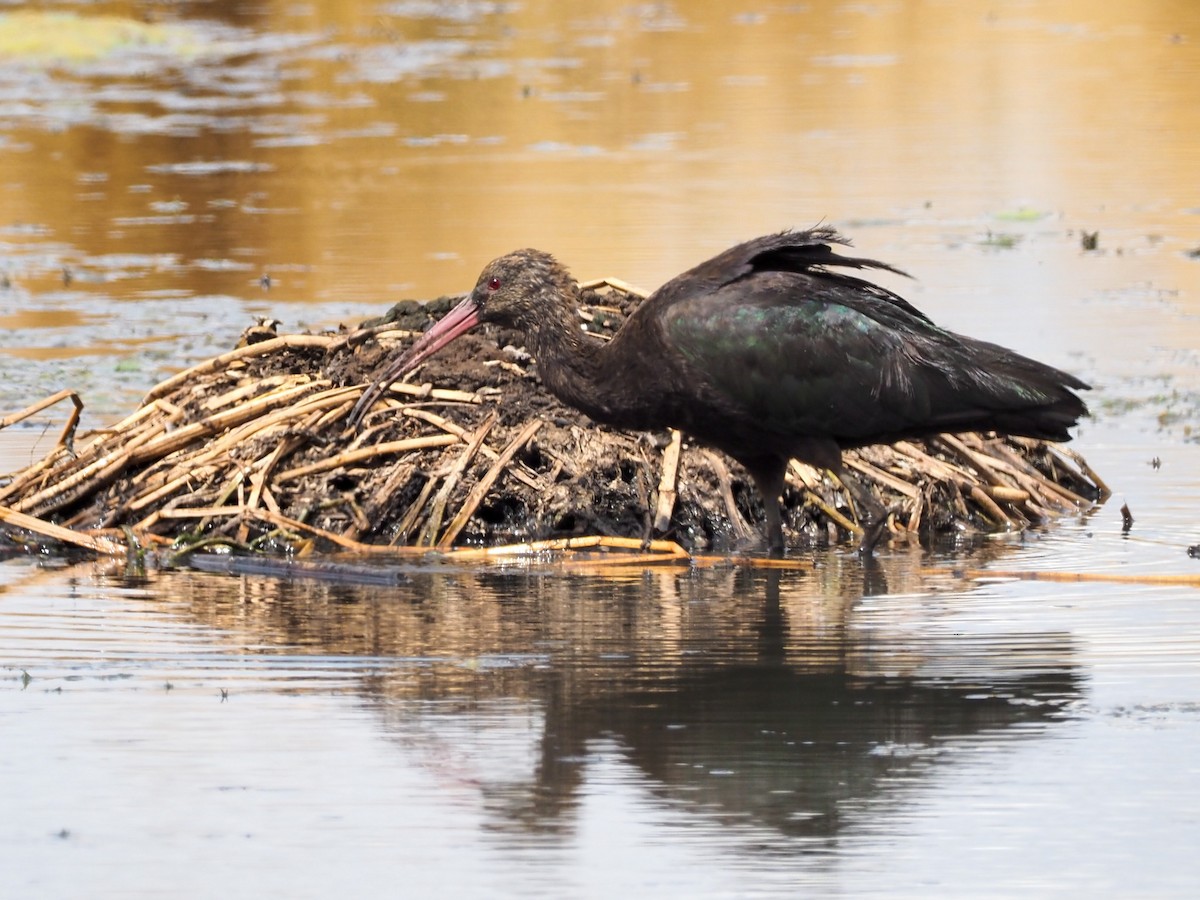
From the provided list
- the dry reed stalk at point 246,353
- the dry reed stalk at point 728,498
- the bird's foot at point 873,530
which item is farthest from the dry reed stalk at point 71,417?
the bird's foot at point 873,530

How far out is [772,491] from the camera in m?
9.55

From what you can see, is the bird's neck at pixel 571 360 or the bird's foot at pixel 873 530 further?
the bird's foot at pixel 873 530

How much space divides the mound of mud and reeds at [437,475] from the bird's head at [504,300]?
45 centimetres

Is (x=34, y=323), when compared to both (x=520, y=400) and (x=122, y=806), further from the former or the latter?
(x=122, y=806)

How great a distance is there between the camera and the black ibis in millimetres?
9078

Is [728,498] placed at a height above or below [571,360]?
below

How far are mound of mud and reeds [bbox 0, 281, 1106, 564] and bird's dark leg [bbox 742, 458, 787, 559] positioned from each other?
0.88ft

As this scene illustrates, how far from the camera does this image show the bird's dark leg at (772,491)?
9492 millimetres

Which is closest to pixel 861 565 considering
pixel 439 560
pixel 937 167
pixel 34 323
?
pixel 439 560

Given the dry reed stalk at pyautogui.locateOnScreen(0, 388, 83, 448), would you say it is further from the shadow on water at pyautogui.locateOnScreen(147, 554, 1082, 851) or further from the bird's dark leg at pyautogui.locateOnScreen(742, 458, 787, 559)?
the bird's dark leg at pyautogui.locateOnScreen(742, 458, 787, 559)

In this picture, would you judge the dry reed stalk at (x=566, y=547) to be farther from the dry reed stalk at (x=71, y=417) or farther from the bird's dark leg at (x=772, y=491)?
the dry reed stalk at (x=71, y=417)

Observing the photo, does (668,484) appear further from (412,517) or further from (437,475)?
(412,517)

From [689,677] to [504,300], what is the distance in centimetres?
268

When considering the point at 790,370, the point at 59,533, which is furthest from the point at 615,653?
the point at 59,533
